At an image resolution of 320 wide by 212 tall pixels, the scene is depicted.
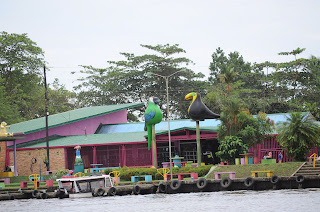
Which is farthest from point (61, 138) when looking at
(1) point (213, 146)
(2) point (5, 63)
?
(2) point (5, 63)

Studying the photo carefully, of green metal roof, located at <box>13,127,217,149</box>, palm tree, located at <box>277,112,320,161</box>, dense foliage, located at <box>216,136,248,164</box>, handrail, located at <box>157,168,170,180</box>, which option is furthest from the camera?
green metal roof, located at <box>13,127,217,149</box>

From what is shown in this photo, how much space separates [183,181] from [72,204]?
7.87 metres

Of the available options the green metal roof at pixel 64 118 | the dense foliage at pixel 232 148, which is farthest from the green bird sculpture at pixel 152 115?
the green metal roof at pixel 64 118

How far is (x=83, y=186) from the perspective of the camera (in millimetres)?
43375

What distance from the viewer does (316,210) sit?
29.5 metres

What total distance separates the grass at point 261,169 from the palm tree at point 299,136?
5.05 ft

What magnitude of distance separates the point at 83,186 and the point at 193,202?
10102 mm

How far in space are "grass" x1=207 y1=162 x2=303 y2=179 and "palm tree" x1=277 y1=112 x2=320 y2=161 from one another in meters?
1.54

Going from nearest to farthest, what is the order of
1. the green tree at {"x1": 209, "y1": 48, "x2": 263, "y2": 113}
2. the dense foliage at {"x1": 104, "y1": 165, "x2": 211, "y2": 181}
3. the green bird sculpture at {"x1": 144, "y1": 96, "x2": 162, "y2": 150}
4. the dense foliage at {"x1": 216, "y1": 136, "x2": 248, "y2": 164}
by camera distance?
the dense foliage at {"x1": 104, "y1": 165, "x2": 211, "y2": 181}, the dense foliage at {"x1": 216, "y1": 136, "x2": 248, "y2": 164}, the green bird sculpture at {"x1": 144, "y1": 96, "x2": 162, "y2": 150}, the green tree at {"x1": 209, "y1": 48, "x2": 263, "y2": 113}

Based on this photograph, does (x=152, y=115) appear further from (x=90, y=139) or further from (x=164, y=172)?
(x=90, y=139)

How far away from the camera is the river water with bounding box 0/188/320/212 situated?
32.4m

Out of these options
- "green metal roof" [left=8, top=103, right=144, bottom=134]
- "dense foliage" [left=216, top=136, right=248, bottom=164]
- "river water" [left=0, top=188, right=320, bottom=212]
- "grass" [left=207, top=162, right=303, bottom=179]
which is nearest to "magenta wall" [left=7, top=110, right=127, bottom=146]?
"green metal roof" [left=8, top=103, right=144, bottom=134]

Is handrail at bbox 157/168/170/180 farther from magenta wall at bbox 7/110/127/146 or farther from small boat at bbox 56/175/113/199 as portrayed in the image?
magenta wall at bbox 7/110/127/146

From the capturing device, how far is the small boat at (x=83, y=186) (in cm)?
4300
